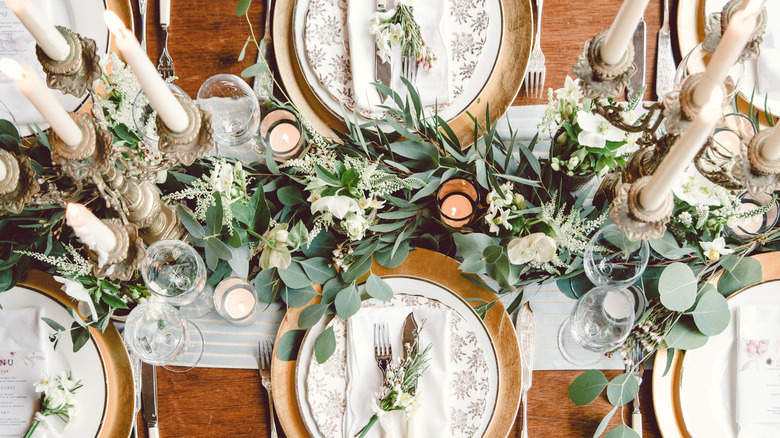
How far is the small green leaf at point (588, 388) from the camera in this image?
1.06m

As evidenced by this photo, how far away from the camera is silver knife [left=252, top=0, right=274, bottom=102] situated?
3.92ft

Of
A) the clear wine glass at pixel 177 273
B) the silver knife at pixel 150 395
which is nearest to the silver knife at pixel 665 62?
the clear wine glass at pixel 177 273

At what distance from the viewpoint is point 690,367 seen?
1091mm

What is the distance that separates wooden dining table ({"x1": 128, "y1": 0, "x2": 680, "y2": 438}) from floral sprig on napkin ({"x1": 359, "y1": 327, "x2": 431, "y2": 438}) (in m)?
0.28

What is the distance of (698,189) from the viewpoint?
33.9 inches

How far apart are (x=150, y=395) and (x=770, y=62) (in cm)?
168

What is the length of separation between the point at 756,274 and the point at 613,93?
639mm

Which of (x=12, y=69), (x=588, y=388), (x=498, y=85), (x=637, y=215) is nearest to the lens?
(x=12, y=69)

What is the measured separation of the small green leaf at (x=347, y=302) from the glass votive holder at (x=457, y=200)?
26 cm

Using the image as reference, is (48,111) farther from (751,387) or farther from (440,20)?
(751,387)

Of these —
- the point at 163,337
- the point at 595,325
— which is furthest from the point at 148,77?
the point at 595,325

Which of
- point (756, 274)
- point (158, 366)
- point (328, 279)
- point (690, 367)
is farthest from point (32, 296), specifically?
point (756, 274)

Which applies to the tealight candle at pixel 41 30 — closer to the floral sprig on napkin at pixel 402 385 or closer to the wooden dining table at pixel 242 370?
the wooden dining table at pixel 242 370

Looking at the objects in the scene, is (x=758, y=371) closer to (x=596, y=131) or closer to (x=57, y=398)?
(x=596, y=131)
